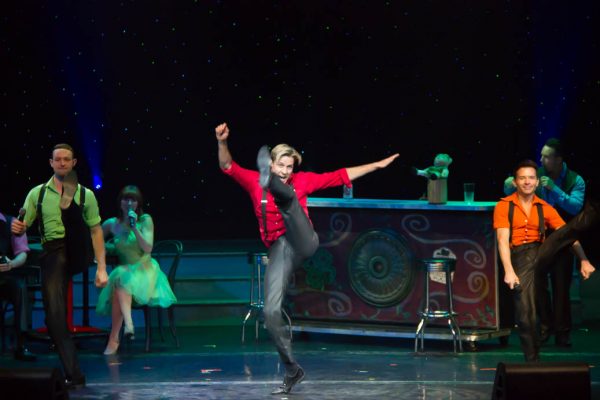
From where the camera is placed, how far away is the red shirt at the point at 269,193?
683cm

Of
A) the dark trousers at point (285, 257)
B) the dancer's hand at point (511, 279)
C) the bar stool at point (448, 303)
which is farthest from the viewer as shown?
the bar stool at point (448, 303)

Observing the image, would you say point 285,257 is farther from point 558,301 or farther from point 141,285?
point 558,301

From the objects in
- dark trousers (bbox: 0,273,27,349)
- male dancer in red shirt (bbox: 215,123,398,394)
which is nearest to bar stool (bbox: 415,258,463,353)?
male dancer in red shirt (bbox: 215,123,398,394)

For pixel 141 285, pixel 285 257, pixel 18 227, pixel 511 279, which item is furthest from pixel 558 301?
pixel 18 227

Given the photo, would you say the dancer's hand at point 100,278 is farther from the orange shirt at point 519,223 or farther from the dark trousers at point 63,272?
the orange shirt at point 519,223

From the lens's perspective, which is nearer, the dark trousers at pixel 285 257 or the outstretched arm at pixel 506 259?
the dark trousers at pixel 285 257

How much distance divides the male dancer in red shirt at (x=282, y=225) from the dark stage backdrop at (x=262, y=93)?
16.6 ft

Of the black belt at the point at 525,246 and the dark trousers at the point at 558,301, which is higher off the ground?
the black belt at the point at 525,246

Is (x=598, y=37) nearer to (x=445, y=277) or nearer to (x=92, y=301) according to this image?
(x=445, y=277)

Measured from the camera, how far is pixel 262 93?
39.9ft

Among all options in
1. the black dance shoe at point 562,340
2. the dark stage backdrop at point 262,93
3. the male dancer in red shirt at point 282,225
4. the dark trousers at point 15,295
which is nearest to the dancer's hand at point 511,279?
the male dancer in red shirt at point 282,225

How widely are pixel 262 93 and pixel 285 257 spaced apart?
5.59m

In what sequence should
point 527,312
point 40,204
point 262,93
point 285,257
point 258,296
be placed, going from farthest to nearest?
point 262,93
point 258,296
point 40,204
point 527,312
point 285,257

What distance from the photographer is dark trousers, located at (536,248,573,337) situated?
8648 millimetres
